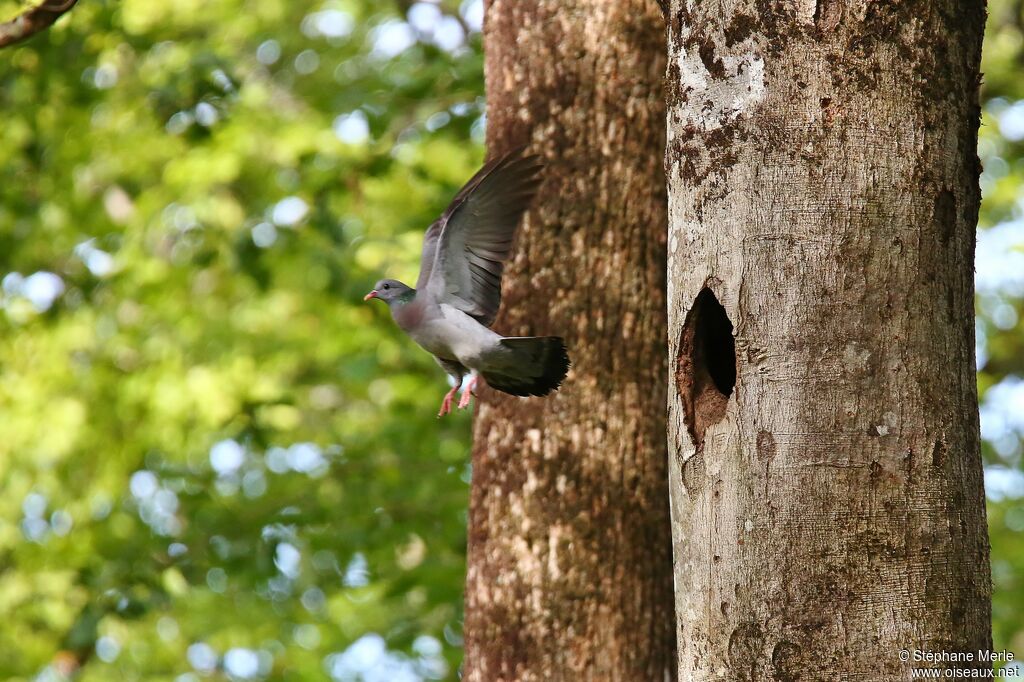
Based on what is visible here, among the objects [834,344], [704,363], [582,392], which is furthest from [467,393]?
[834,344]

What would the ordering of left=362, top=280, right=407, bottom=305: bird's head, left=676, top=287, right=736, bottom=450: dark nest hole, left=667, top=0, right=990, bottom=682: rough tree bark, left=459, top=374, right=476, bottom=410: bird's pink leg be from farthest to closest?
left=362, top=280, right=407, bottom=305: bird's head < left=459, top=374, right=476, bottom=410: bird's pink leg < left=676, top=287, right=736, bottom=450: dark nest hole < left=667, top=0, right=990, bottom=682: rough tree bark

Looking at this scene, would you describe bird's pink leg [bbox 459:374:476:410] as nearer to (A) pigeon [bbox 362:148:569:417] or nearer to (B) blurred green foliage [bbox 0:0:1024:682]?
(A) pigeon [bbox 362:148:569:417]

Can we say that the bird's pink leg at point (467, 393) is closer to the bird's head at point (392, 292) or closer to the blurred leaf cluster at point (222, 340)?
the bird's head at point (392, 292)

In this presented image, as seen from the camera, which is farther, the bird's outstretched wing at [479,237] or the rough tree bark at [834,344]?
the bird's outstretched wing at [479,237]

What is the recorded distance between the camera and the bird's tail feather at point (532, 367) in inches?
124

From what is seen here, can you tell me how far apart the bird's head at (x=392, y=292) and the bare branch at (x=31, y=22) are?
124cm

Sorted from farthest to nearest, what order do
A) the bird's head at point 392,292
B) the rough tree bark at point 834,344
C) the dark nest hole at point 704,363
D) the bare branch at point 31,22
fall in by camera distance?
the bird's head at point 392,292, the bare branch at point 31,22, the dark nest hole at point 704,363, the rough tree bark at point 834,344

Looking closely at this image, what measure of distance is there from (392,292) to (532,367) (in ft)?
2.20

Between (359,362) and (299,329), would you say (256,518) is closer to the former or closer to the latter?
(359,362)

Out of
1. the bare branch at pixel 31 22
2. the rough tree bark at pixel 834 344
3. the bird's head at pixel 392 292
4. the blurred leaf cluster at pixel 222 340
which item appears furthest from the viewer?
the blurred leaf cluster at pixel 222 340

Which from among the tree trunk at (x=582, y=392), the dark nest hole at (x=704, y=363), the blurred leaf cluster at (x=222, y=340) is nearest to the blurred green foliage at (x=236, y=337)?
the blurred leaf cluster at (x=222, y=340)

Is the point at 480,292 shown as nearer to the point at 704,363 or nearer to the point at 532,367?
the point at 532,367

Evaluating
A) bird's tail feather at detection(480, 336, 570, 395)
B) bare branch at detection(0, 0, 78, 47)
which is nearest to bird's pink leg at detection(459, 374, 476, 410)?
bird's tail feather at detection(480, 336, 570, 395)

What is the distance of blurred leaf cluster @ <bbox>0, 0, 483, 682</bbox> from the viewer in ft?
20.3
